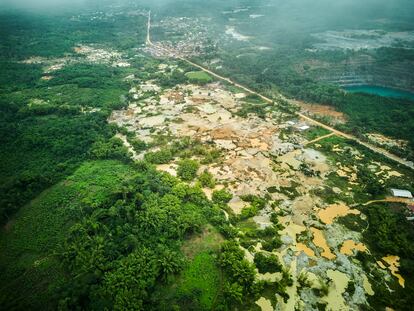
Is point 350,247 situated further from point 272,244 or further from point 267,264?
point 267,264

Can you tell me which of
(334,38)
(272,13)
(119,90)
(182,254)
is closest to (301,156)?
(182,254)

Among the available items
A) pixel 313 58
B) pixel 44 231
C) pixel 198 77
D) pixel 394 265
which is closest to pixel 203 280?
pixel 44 231

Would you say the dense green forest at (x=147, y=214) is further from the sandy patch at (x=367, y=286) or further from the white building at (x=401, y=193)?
the white building at (x=401, y=193)

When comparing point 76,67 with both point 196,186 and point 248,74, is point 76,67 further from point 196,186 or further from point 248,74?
point 196,186

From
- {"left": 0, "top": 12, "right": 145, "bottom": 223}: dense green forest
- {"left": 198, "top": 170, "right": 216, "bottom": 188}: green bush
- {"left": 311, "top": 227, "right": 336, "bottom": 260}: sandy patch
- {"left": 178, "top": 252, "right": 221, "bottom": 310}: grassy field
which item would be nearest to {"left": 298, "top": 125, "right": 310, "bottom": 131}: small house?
{"left": 198, "top": 170, "right": 216, "bottom": 188}: green bush

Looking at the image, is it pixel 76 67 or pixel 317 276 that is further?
pixel 76 67

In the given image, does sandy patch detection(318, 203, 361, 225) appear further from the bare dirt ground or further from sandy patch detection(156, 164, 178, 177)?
sandy patch detection(156, 164, 178, 177)
